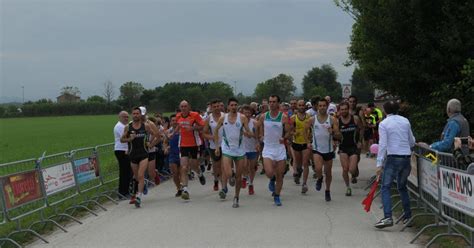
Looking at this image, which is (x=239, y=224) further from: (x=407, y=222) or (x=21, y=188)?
(x=21, y=188)

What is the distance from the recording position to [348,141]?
1123 centimetres

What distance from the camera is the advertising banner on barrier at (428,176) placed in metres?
7.58

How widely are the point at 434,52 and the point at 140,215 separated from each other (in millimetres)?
6571

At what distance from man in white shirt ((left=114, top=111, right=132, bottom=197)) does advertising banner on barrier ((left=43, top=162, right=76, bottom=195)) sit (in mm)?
1692

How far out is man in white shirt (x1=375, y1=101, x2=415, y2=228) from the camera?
802 centimetres

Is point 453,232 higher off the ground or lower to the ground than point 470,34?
lower

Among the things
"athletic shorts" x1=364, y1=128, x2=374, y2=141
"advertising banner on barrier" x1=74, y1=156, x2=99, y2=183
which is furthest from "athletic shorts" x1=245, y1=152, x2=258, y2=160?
"athletic shorts" x1=364, y1=128, x2=374, y2=141

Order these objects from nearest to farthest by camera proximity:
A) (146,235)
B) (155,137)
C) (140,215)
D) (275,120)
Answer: (146,235), (140,215), (275,120), (155,137)

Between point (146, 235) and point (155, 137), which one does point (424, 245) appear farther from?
point (155, 137)

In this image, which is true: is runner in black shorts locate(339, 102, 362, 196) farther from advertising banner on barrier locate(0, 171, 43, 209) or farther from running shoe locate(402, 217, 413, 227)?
advertising banner on barrier locate(0, 171, 43, 209)

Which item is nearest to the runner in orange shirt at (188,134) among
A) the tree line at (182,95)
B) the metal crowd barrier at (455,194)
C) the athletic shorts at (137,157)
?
the athletic shorts at (137,157)

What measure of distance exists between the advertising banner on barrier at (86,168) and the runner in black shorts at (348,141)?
5184 mm

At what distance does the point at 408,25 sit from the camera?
37.5ft

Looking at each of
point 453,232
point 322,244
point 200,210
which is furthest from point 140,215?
point 453,232
